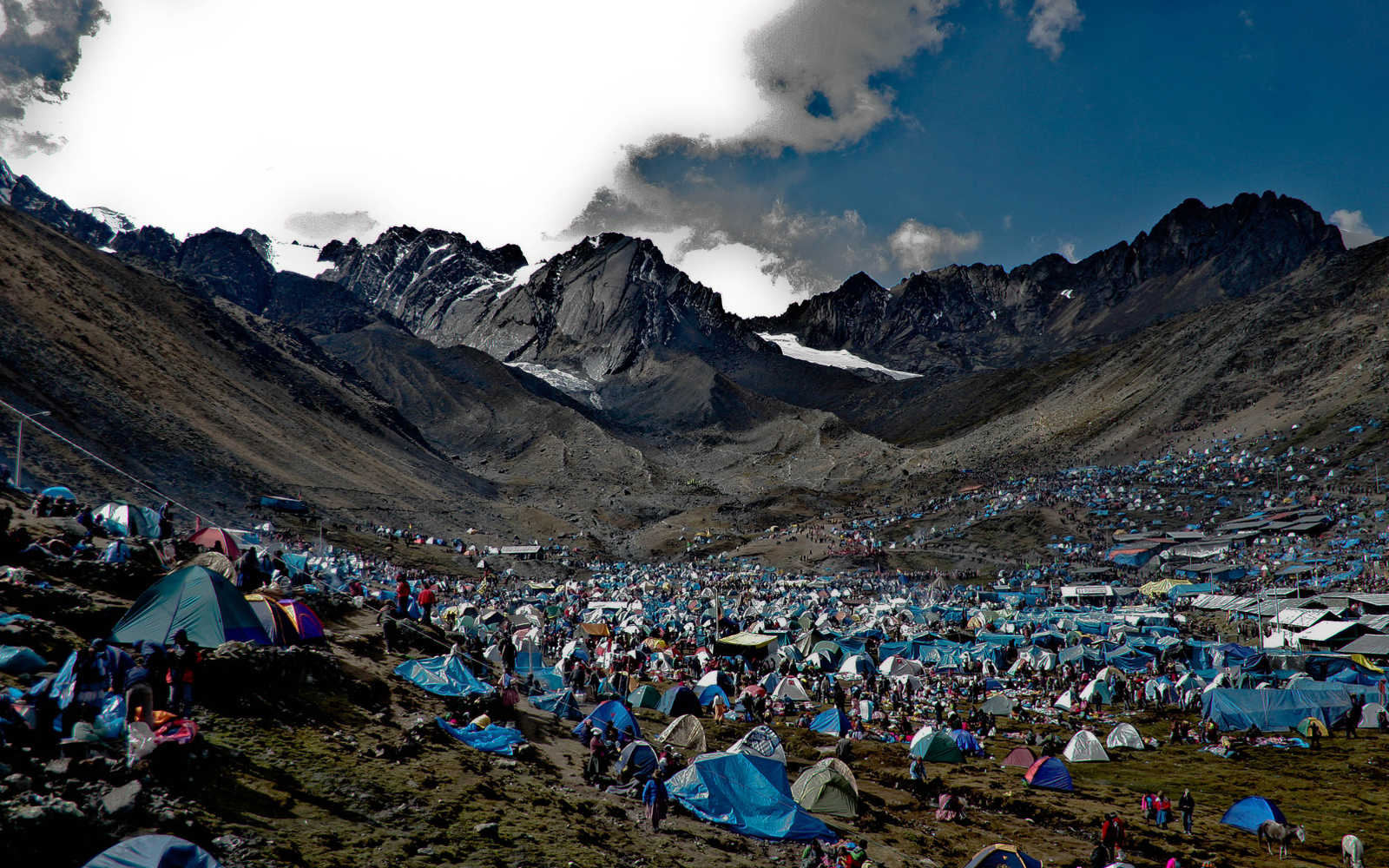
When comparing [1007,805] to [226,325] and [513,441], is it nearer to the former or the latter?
[226,325]

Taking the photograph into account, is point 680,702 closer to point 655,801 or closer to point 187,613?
point 655,801

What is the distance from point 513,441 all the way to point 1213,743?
136m

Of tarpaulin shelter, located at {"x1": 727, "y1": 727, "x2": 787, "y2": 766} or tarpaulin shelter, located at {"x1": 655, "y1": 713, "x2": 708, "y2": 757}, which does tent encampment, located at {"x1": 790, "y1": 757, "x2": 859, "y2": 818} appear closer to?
tarpaulin shelter, located at {"x1": 727, "y1": 727, "x2": 787, "y2": 766}

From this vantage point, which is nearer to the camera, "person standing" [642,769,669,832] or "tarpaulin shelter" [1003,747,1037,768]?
"person standing" [642,769,669,832]

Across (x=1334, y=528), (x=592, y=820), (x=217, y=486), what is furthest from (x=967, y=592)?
(x=217, y=486)

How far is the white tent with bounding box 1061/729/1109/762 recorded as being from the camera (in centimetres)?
2241

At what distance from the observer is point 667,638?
3778 centimetres

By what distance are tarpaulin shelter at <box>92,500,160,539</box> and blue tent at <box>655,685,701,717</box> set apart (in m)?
15.9

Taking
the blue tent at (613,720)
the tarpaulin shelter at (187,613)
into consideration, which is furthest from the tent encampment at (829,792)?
the tarpaulin shelter at (187,613)

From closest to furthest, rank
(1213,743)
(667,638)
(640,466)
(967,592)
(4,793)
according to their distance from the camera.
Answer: (4,793) < (1213,743) < (667,638) < (967,592) < (640,466)

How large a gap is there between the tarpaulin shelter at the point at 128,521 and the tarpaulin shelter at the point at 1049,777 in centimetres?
2489

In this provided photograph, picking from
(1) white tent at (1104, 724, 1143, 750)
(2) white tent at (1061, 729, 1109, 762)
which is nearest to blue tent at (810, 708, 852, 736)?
(2) white tent at (1061, 729, 1109, 762)

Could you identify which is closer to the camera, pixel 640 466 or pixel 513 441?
pixel 640 466

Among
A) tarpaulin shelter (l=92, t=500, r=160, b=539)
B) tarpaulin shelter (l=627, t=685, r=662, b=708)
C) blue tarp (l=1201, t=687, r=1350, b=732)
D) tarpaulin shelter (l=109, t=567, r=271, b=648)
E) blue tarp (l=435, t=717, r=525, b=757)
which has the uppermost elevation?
blue tarp (l=1201, t=687, r=1350, b=732)
